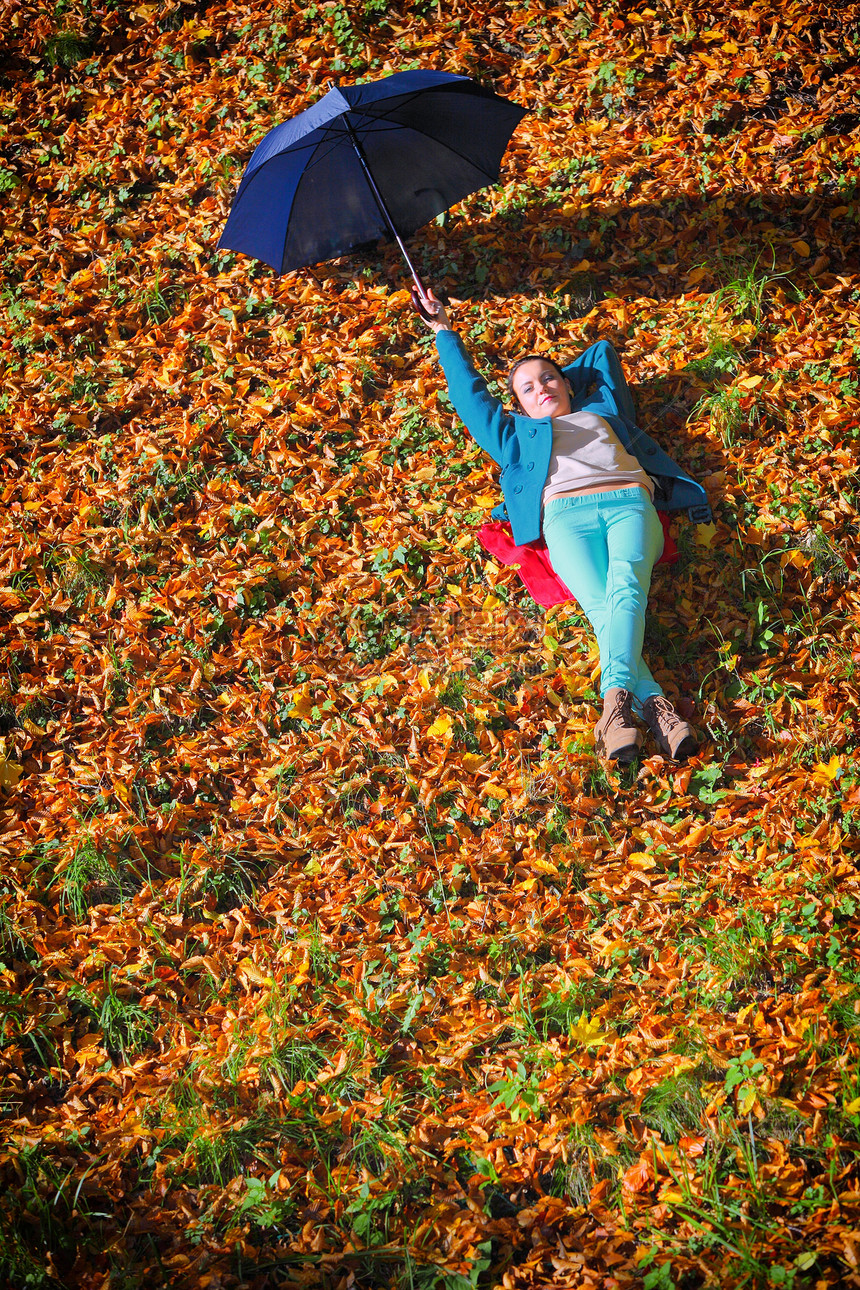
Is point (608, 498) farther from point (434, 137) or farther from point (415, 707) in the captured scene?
point (434, 137)

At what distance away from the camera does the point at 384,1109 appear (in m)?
3.06

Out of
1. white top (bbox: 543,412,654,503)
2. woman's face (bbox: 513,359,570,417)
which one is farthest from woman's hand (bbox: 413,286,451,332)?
white top (bbox: 543,412,654,503)

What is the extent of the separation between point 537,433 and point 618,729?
1.61 meters

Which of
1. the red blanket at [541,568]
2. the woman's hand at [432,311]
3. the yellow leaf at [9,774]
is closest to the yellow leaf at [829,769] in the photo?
the red blanket at [541,568]

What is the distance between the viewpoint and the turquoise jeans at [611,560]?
12.4ft

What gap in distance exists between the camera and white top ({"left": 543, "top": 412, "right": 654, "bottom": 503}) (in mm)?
4141

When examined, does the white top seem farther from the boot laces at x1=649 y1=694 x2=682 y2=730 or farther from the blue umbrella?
the blue umbrella

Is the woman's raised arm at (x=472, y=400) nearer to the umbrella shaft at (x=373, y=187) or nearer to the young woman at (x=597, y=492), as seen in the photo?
the young woman at (x=597, y=492)

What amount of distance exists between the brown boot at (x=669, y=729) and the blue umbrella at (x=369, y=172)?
107 inches

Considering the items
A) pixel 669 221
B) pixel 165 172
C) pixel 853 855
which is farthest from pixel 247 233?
pixel 853 855

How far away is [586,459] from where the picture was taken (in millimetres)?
4219

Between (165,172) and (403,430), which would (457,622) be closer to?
(403,430)

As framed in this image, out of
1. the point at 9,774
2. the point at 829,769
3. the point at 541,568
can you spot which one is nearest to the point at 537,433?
the point at 541,568

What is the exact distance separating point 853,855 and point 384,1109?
6.57 ft
